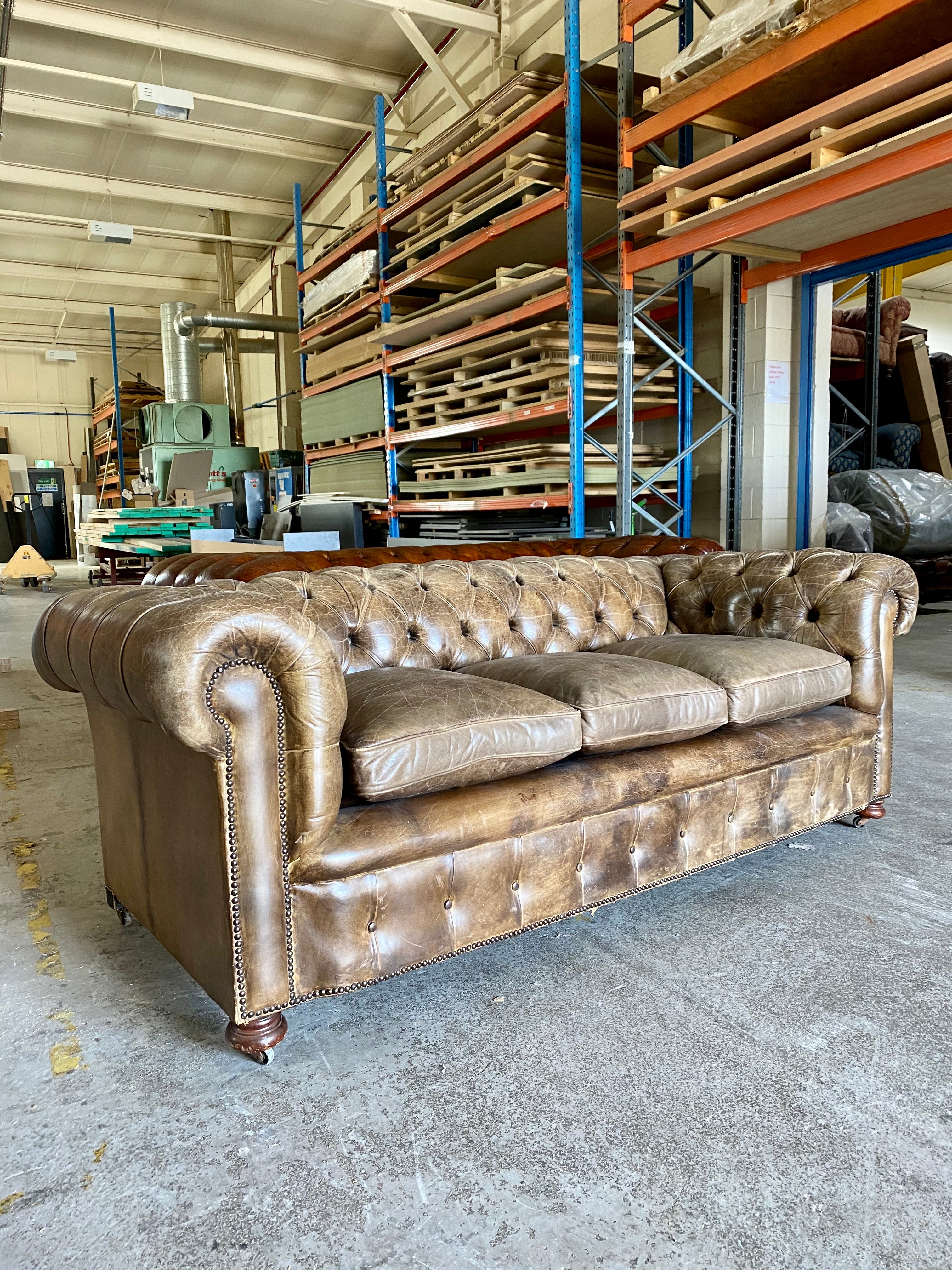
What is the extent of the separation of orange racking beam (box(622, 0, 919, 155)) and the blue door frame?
1.45 m

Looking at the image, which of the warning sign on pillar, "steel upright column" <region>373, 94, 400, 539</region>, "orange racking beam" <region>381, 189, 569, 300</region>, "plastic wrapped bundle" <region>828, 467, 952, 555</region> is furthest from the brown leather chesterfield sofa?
"steel upright column" <region>373, 94, 400, 539</region>

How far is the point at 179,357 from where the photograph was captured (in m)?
13.3

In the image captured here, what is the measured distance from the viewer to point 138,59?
853cm

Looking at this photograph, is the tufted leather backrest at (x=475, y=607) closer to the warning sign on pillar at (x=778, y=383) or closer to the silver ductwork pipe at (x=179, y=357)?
the warning sign on pillar at (x=778, y=383)

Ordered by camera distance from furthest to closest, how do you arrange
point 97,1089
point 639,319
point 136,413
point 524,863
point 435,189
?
1. point 136,413
2. point 435,189
3. point 639,319
4. point 524,863
5. point 97,1089

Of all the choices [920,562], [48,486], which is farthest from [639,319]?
[48,486]

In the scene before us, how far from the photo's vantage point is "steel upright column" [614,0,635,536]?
4598 millimetres

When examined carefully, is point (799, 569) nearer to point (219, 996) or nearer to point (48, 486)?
point (219, 996)

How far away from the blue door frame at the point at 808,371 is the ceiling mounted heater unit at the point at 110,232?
27.8 ft

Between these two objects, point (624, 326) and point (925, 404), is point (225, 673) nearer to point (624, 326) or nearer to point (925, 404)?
point (624, 326)

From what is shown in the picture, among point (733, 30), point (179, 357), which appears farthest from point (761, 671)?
point (179, 357)

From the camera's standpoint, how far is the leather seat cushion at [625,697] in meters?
1.95

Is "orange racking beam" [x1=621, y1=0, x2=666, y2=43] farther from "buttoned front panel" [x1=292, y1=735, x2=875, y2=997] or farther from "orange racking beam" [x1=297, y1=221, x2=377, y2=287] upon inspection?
"buttoned front panel" [x1=292, y1=735, x2=875, y2=997]

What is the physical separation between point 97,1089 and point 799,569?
2.28m
